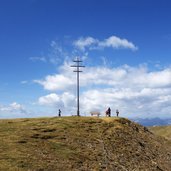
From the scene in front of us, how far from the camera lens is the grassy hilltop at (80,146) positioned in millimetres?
50688

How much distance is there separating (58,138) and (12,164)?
1737 cm

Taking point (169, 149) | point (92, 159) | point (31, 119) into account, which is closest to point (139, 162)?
point (92, 159)

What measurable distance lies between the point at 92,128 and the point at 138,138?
9.49m

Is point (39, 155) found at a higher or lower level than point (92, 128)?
lower

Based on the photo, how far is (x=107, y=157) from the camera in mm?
59844

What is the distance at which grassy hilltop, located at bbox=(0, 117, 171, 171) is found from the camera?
166ft

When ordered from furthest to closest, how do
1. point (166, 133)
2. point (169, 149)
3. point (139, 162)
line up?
point (166, 133), point (169, 149), point (139, 162)

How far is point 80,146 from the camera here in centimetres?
6150

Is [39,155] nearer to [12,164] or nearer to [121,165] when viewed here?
[12,164]

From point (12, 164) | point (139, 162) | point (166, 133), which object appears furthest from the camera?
point (166, 133)

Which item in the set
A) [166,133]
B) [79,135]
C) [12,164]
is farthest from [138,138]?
[166,133]

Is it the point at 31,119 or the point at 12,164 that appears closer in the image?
the point at 12,164

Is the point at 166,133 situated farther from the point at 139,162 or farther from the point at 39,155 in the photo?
the point at 39,155

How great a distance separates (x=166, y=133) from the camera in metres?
179
